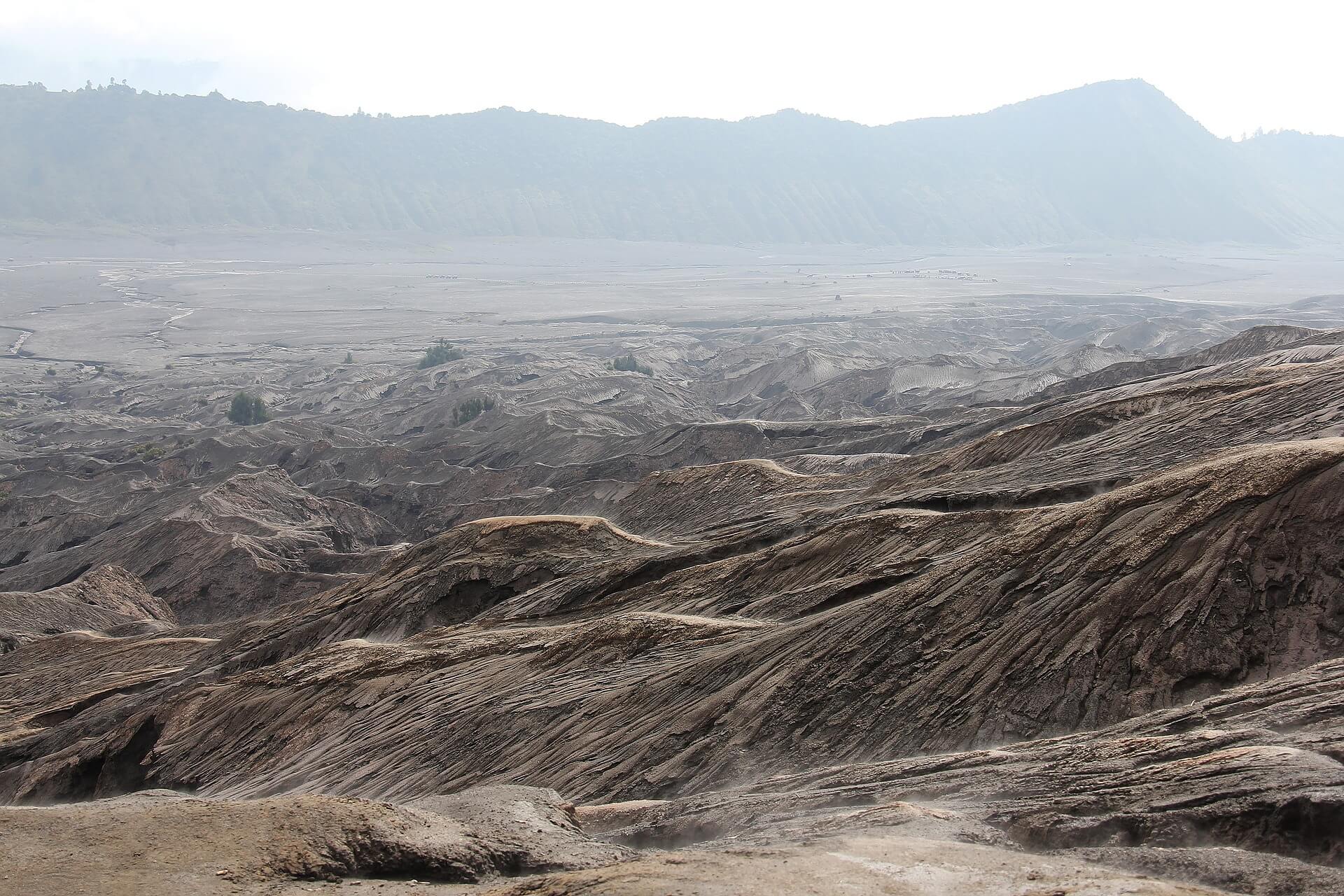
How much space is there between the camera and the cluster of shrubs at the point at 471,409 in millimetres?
62688

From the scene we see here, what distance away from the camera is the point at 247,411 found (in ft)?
230

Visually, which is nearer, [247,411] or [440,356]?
[247,411]

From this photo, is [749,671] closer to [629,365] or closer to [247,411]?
[247,411]

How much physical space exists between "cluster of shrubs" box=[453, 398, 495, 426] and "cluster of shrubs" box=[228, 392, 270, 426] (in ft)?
42.6

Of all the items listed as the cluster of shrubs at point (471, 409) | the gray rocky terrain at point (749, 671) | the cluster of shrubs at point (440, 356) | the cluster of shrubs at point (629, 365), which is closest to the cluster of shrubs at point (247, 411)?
the cluster of shrubs at point (471, 409)

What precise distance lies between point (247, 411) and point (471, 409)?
15.7 m

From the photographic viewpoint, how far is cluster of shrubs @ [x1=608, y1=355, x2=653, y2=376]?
279ft

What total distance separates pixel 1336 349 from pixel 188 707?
21.4 metres

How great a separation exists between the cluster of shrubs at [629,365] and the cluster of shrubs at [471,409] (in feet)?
68.6

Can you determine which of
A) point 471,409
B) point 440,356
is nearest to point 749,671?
point 471,409

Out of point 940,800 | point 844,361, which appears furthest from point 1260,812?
point 844,361

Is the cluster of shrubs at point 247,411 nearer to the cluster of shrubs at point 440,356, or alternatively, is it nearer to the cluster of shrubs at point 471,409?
the cluster of shrubs at point 471,409

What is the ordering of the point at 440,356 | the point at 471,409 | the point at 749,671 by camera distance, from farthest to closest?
1. the point at 440,356
2. the point at 471,409
3. the point at 749,671

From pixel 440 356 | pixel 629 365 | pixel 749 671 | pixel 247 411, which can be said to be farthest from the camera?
pixel 440 356
